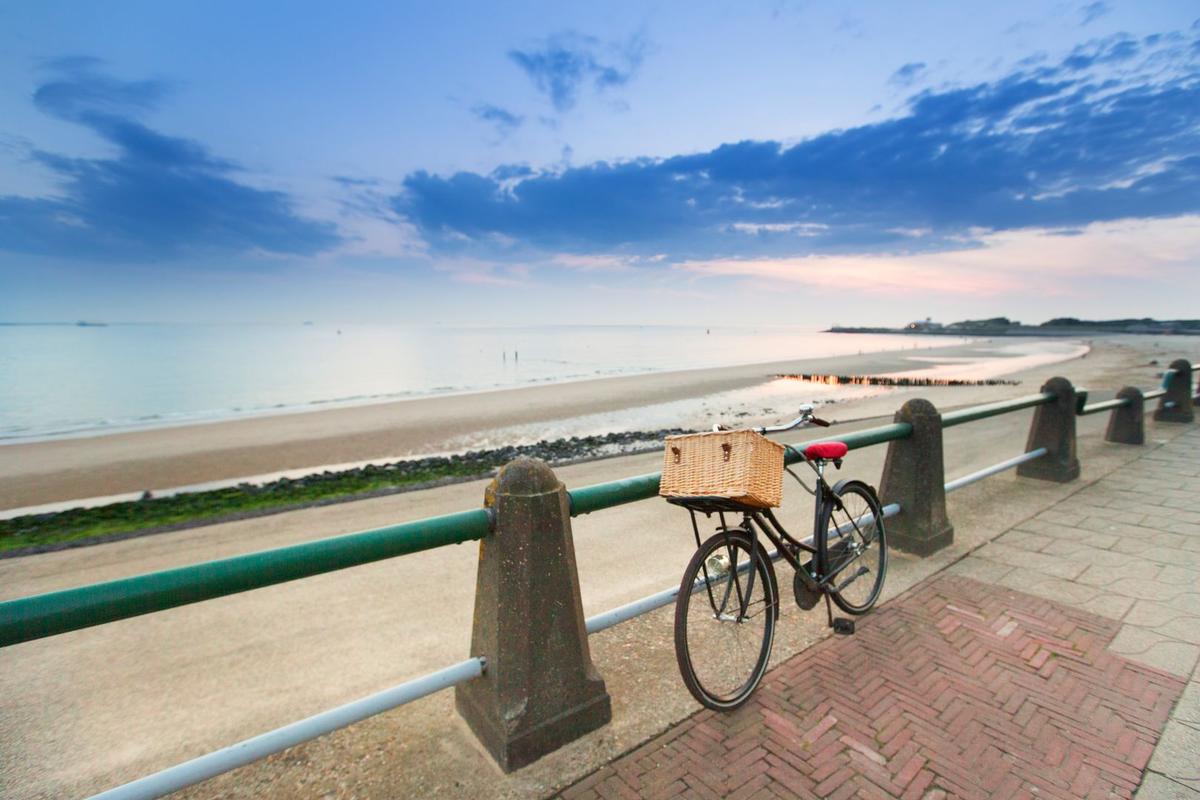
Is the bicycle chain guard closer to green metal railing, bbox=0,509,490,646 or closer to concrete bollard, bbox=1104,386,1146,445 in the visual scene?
green metal railing, bbox=0,509,490,646

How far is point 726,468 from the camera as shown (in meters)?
2.68

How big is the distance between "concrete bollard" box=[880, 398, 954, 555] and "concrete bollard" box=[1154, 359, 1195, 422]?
921cm

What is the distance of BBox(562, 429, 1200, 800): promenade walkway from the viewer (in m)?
2.52

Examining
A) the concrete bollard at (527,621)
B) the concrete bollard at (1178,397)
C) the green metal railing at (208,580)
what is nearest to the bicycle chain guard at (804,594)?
the concrete bollard at (527,621)

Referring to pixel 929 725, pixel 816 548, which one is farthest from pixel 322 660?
pixel 929 725

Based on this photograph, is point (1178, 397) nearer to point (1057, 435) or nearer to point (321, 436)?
point (1057, 435)

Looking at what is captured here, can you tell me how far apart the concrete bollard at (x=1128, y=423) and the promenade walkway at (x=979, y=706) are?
532 centimetres

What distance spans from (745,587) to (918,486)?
2.41 metres

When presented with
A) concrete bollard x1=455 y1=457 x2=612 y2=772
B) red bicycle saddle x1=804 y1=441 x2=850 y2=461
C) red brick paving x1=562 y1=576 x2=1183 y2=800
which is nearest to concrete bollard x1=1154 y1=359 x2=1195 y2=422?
red brick paving x1=562 y1=576 x2=1183 y2=800

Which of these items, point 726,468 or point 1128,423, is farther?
point 1128,423

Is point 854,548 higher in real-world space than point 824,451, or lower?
lower

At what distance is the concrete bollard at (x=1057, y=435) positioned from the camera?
6781 mm

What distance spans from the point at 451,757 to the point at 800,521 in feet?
17.6

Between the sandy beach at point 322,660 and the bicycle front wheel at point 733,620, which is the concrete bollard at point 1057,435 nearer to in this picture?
the sandy beach at point 322,660
